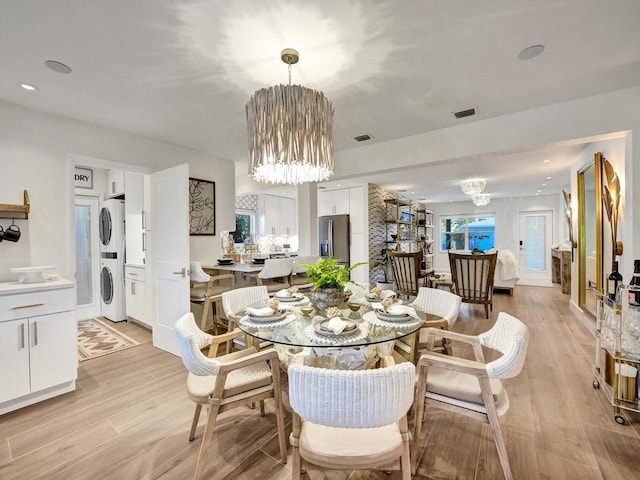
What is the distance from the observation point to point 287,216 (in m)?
8.02

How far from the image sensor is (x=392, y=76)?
7.43 feet

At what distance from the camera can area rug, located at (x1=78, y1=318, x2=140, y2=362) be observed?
3457 millimetres

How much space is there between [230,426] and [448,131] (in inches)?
139

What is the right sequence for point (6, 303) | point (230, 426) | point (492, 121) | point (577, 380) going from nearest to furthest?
point (230, 426) → point (6, 303) → point (577, 380) → point (492, 121)

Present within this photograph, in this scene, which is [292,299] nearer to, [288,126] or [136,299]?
[288,126]

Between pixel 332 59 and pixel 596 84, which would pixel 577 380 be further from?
pixel 332 59

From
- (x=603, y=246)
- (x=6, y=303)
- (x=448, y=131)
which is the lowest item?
(x=6, y=303)

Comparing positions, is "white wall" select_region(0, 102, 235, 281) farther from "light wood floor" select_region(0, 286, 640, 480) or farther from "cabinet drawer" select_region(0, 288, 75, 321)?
"light wood floor" select_region(0, 286, 640, 480)

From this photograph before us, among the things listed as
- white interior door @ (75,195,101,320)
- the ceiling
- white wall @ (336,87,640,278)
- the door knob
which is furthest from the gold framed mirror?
white interior door @ (75,195,101,320)

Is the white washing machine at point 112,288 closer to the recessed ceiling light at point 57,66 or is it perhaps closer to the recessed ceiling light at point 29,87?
the recessed ceiling light at point 29,87

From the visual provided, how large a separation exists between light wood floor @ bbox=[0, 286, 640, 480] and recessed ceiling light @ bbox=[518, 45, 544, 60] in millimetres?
2567

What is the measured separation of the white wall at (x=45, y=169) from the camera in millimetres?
2604

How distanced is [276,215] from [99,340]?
4.62 m

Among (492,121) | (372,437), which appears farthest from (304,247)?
(372,437)
